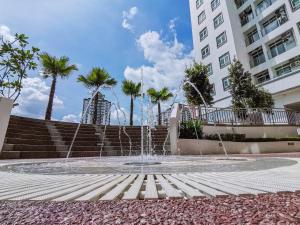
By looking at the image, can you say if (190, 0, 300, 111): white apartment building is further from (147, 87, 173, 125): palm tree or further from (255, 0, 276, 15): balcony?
(147, 87, 173, 125): palm tree

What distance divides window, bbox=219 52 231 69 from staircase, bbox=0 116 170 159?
16315mm

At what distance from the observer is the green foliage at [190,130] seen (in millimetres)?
12070

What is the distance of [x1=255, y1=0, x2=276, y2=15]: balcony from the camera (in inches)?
903

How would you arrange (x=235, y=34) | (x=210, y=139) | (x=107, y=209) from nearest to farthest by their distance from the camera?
(x=107, y=209) < (x=210, y=139) < (x=235, y=34)

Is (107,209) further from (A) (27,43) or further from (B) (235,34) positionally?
(B) (235,34)

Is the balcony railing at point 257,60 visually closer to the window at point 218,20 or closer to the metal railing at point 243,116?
the window at point 218,20

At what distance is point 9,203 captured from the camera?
1.67 meters

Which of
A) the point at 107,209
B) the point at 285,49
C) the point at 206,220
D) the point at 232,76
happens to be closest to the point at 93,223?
the point at 107,209

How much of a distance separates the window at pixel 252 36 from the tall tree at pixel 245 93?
26.8 ft

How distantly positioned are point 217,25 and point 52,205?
100 ft

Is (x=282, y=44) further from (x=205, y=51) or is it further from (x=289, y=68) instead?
(x=205, y=51)

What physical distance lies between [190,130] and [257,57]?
58.5 feet

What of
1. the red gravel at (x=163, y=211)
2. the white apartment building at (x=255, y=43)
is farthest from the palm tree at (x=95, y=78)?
the red gravel at (x=163, y=211)

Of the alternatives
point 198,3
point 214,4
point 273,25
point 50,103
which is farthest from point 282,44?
point 50,103
